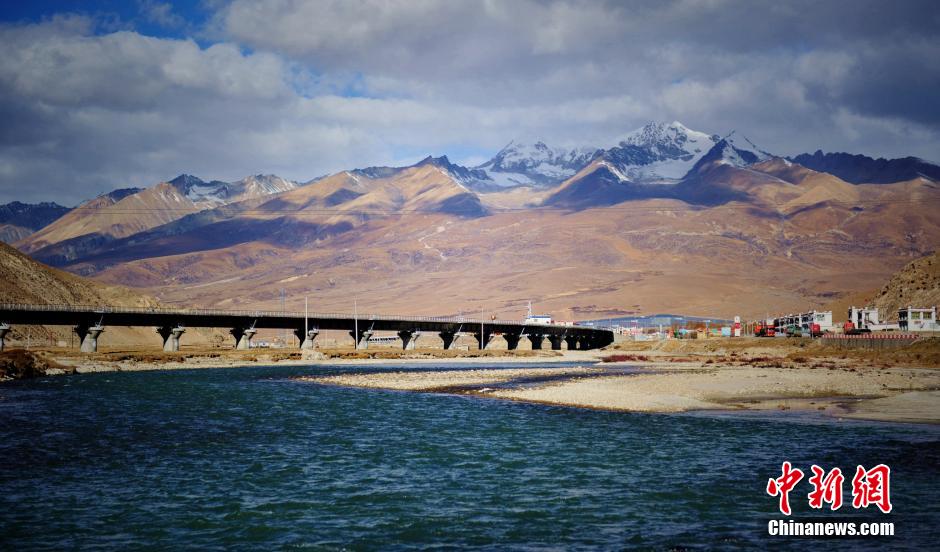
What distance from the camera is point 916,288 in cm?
18412

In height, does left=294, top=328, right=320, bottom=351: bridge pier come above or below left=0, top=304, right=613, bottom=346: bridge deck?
below

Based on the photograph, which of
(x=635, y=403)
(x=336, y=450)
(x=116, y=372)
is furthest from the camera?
(x=116, y=372)

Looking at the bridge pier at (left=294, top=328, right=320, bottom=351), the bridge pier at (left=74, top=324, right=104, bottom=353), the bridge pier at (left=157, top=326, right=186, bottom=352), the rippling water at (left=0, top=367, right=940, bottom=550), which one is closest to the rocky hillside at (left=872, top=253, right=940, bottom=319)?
the bridge pier at (left=294, top=328, right=320, bottom=351)

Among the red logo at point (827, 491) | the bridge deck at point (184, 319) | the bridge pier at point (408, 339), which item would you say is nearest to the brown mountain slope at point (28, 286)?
Answer: the bridge deck at point (184, 319)

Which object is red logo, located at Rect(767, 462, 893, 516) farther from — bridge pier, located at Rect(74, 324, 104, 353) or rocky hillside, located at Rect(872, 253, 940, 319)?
rocky hillside, located at Rect(872, 253, 940, 319)

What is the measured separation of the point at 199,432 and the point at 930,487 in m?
35.9

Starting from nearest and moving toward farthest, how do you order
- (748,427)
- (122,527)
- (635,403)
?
(122,527) < (748,427) < (635,403)

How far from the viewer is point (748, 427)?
44656 millimetres

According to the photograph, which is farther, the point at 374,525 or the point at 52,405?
the point at 52,405

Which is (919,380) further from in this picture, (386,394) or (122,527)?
(122,527)

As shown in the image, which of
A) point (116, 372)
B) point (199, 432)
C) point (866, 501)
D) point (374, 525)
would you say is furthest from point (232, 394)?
point (866, 501)

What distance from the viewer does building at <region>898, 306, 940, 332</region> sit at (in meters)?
144

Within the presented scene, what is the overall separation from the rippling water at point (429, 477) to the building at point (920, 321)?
112589 mm

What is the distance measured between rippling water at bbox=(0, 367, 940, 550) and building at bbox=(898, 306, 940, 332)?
369 feet
